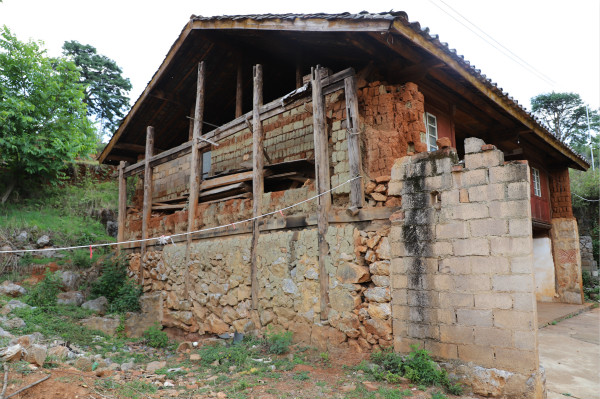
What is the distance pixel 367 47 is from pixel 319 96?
3.60ft

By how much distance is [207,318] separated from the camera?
8.19 metres

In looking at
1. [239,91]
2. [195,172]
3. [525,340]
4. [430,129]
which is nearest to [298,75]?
[239,91]

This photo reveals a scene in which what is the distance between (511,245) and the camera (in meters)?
4.59

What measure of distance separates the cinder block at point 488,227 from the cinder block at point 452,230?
0.28ft

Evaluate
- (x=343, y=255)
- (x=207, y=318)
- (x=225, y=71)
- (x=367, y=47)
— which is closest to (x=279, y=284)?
(x=343, y=255)

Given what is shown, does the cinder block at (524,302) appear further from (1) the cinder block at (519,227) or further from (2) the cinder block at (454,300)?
(1) the cinder block at (519,227)

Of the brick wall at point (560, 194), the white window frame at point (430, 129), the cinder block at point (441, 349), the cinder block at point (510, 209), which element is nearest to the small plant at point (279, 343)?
the cinder block at point (441, 349)

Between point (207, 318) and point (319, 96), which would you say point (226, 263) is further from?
point (319, 96)

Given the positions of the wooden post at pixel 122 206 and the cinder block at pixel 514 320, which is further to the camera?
the wooden post at pixel 122 206

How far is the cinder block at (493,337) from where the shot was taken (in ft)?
14.7

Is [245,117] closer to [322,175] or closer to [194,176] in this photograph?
[194,176]

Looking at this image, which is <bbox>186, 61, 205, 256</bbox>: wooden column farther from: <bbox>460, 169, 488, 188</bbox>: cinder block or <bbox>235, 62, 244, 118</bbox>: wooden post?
<bbox>460, 169, 488, 188</bbox>: cinder block

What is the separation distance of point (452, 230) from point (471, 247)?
0.32 metres

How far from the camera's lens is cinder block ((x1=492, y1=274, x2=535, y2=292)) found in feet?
14.5
